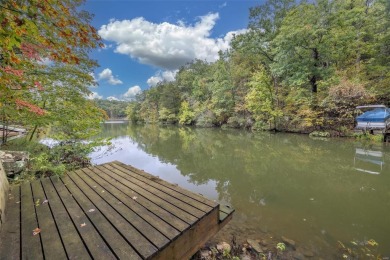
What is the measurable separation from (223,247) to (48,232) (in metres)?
1.93

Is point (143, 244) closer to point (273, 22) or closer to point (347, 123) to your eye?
point (347, 123)

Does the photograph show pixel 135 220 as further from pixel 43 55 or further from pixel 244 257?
pixel 43 55

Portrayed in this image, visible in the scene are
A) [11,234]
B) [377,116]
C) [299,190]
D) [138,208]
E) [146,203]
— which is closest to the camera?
[11,234]

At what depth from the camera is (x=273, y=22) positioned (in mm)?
16188

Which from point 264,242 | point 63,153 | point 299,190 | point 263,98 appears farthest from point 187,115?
point 264,242

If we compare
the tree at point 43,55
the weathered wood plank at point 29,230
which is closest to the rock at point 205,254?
the weathered wood plank at point 29,230

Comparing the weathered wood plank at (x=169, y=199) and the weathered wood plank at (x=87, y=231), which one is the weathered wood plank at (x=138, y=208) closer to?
the weathered wood plank at (x=169, y=199)

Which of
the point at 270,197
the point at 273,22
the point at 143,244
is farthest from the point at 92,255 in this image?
the point at 273,22

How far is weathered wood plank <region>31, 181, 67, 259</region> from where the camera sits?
1.51 meters

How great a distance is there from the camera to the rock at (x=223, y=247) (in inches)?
92.7

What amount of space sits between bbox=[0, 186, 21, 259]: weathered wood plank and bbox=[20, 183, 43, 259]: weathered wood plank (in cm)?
4

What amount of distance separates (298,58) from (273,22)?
4719 millimetres

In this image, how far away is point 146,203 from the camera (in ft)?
7.71

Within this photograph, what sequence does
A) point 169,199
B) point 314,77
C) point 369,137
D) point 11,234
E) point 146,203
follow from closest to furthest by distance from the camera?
point 11,234 → point 146,203 → point 169,199 → point 369,137 → point 314,77
